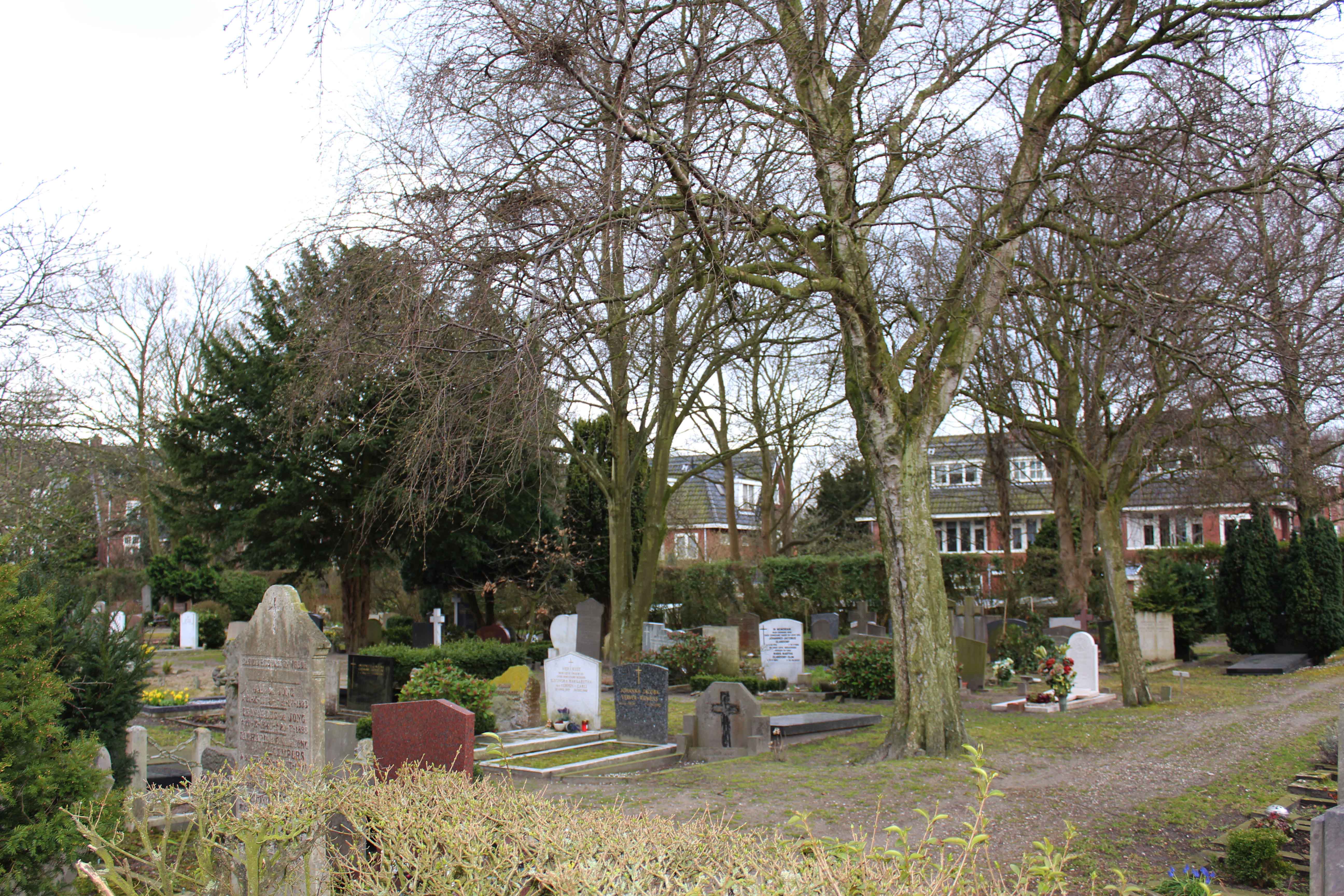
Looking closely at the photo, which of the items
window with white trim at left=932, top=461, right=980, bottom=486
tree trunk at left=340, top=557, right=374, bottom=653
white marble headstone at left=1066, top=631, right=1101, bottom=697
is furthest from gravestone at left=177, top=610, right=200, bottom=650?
window with white trim at left=932, top=461, right=980, bottom=486

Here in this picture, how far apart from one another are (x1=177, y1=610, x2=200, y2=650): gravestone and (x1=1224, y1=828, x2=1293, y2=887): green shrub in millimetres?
27020

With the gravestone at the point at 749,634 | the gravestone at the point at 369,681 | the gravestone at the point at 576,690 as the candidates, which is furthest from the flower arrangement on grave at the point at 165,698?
the gravestone at the point at 749,634

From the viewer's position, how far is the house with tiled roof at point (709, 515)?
36625 millimetres

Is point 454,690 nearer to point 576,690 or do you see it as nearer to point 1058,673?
point 576,690

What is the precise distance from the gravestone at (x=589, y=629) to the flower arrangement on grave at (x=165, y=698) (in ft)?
25.9

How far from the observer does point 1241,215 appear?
10.7 metres

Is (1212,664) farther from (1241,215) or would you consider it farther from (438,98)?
(438,98)

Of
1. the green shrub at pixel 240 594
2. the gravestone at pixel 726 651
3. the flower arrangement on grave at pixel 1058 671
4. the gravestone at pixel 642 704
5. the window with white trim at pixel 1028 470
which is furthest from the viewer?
the green shrub at pixel 240 594

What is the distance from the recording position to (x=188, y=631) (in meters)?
27.0

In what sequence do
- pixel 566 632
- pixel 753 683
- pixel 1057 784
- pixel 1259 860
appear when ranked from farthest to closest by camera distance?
1. pixel 566 632
2. pixel 753 683
3. pixel 1057 784
4. pixel 1259 860

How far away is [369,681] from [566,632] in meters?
7.15

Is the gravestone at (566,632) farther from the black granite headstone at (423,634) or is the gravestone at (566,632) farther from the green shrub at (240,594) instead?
the green shrub at (240,594)

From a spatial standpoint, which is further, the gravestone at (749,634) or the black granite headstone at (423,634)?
the black granite headstone at (423,634)

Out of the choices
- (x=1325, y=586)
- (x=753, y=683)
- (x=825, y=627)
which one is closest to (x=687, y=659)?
(x=753, y=683)
